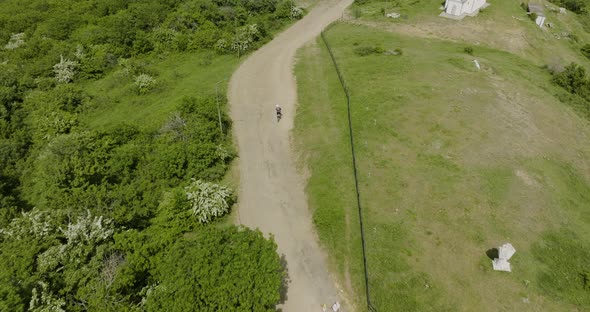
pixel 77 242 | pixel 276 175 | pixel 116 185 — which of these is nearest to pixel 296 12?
pixel 276 175

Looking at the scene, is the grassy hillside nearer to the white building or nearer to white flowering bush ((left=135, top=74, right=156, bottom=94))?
white flowering bush ((left=135, top=74, right=156, bottom=94))

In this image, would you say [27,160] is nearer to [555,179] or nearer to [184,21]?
[184,21]

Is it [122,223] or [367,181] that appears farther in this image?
[367,181]

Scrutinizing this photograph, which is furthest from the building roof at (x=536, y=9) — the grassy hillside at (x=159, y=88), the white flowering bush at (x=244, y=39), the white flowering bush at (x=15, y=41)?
the white flowering bush at (x=15, y=41)

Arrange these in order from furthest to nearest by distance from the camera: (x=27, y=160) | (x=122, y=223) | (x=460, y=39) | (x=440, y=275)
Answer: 1. (x=460, y=39)
2. (x=27, y=160)
3. (x=122, y=223)
4. (x=440, y=275)

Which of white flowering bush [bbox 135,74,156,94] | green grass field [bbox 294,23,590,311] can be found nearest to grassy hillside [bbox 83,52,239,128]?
white flowering bush [bbox 135,74,156,94]

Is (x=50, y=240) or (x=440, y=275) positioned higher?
(x=50, y=240)

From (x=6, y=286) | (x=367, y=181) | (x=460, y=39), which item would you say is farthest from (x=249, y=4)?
(x=6, y=286)
